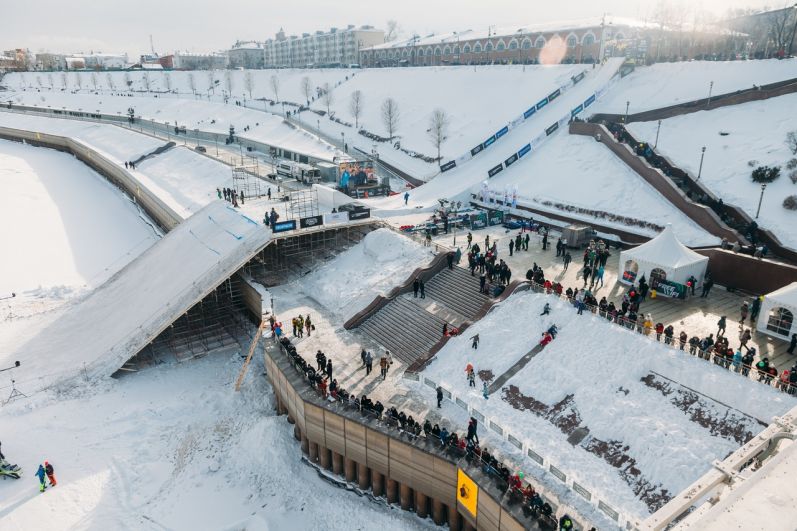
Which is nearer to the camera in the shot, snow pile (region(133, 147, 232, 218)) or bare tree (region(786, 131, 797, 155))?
bare tree (region(786, 131, 797, 155))

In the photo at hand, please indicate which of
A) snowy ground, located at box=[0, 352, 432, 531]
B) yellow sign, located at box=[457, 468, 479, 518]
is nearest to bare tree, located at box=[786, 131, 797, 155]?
yellow sign, located at box=[457, 468, 479, 518]

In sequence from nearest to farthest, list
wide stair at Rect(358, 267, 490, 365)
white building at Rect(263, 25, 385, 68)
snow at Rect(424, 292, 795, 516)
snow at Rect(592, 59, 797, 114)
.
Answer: snow at Rect(424, 292, 795, 516) < wide stair at Rect(358, 267, 490, 365) < snow at Rect(592, 59, 797, 114) < white building at Rect(263, 25, 385, 68)

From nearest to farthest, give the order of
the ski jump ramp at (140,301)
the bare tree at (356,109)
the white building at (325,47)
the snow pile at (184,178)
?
1. the ski jump ramp at (140,301)
2. the snow pile at (184,178)
3. the bare tree at (356,109)
4. the white building at (325,47)

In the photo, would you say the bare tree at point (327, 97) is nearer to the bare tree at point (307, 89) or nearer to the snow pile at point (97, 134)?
the bare tree at point (307, 89)

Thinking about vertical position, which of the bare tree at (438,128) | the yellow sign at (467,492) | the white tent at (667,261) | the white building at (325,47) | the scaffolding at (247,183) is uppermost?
the white building at (325,47)

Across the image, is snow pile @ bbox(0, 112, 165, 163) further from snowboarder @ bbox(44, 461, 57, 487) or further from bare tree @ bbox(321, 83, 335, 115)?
snowboarder @ bbox(44, 461, 57, 487)

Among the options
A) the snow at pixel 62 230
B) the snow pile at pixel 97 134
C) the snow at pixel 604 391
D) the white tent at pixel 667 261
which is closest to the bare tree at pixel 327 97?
the snow pile at pixel 97 134
